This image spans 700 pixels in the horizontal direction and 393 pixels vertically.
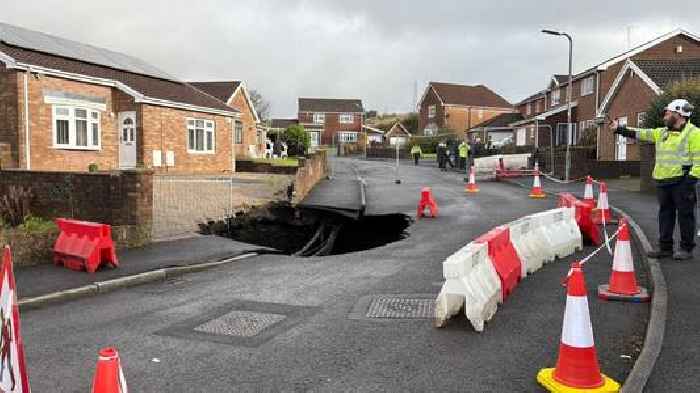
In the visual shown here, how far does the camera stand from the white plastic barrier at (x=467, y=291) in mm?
5395

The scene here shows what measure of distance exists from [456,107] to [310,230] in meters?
61.5

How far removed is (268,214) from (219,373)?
12124mm

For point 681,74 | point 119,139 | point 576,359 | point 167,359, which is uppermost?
Result: point 681,74

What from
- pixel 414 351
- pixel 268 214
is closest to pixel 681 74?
pixel 268 214

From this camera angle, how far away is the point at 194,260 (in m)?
9.55

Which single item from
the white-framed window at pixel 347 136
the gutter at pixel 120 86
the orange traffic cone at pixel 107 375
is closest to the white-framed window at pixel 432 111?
the white-framed window at pixel 347 136

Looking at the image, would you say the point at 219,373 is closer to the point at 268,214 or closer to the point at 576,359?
the point at 576,359

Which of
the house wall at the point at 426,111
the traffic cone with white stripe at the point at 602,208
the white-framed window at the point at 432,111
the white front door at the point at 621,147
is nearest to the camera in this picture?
the traffic cone with white stripe at the point at 602,208

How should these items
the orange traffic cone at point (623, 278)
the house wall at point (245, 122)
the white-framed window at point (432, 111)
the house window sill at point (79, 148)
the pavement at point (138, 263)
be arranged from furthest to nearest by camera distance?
the white-framed window at point (432, 111), the house wall at point (245, 122), the house window sill at point (79, 148), the pavement at point (138, 263), the orange traffic cone at point (623, 278)

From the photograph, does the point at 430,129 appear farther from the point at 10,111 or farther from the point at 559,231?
the point at 559,231

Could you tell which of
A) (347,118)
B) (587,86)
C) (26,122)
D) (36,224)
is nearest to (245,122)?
(26,122)

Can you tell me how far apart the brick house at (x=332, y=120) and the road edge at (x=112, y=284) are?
260 ft

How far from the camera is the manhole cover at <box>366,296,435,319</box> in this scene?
6.16 m

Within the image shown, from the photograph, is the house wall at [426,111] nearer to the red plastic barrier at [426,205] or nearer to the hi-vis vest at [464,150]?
the hi-vis vest at [464,150]
